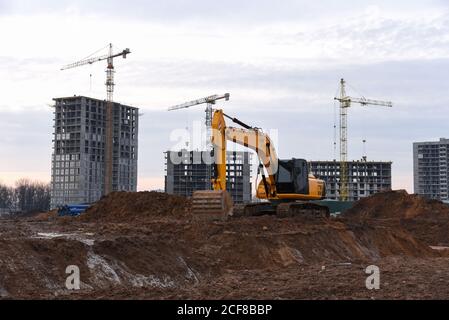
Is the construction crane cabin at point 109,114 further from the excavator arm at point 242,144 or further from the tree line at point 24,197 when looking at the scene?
the excavator arm at point 242,144

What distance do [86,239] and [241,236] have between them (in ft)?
20.4

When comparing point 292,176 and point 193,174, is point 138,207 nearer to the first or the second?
point 292,176

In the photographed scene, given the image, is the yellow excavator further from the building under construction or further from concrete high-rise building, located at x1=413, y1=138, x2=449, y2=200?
concrete high-rise building, located at x1=413, y1=138, x2=449, y2=200

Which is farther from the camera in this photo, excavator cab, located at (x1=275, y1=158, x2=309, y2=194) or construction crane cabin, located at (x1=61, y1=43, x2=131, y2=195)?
construction crane cabin, located at (x1=61, y1=43, x2=131, y2=195)

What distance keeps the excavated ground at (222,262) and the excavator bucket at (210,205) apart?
1.19m

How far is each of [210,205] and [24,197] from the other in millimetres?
101148

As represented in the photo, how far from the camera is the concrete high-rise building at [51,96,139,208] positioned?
347 feet

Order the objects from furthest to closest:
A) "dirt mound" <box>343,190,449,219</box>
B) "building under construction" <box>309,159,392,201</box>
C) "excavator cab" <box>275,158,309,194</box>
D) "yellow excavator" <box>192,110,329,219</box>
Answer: "building under construction" <box>309,159,392,201</box>
"dirt mound" <box>343,190,449,219</box>
"excavator cab" <box>275,158,309,194</box>
"yellow excavator" <box>192,110,329,219</box>

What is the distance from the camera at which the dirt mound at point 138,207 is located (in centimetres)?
3484

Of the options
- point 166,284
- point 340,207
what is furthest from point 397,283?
point 340,207

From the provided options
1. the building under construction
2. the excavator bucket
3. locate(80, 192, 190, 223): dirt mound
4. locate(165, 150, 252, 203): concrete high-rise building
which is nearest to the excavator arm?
the excavator bucket

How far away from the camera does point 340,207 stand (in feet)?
233

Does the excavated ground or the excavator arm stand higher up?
the excavator arm
